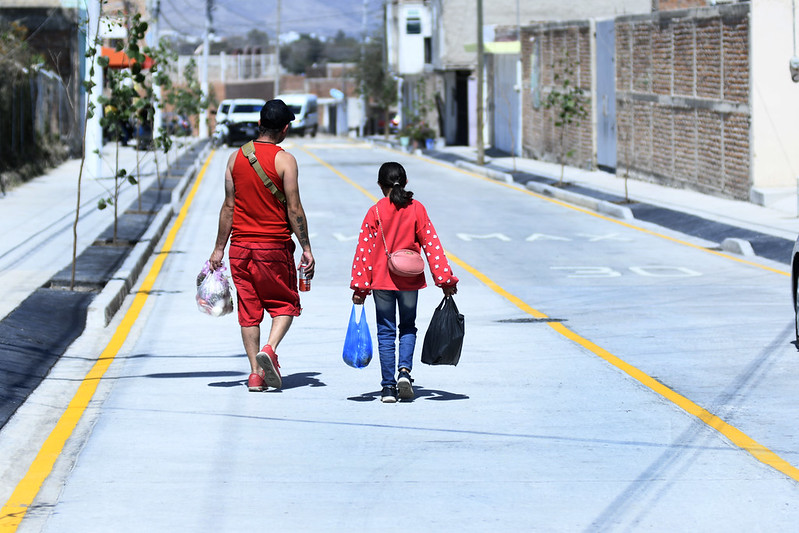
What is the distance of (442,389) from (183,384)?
1.87 m

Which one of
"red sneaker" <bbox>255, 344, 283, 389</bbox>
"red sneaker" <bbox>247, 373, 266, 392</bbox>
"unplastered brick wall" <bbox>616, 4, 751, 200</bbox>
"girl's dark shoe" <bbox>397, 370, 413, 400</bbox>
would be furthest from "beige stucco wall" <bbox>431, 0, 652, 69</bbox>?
"girl's dark shoe" <bbox>397, 370, 413, 400</bbox>

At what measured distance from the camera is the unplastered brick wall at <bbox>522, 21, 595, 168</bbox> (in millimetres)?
40250

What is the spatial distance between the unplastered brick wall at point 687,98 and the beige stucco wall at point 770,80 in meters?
0.28

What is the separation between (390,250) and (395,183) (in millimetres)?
442

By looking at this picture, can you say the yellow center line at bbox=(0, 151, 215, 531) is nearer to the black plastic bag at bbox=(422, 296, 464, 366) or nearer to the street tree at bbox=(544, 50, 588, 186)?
the black plastic bag at bbox=(422, 296, 464, 366)

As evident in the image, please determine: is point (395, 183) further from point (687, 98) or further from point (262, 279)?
point (687, 98)

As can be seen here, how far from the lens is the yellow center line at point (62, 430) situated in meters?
6.86

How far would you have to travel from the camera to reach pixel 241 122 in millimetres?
59625

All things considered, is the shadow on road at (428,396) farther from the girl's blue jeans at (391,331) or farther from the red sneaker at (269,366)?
the red sneaker at (269,366)

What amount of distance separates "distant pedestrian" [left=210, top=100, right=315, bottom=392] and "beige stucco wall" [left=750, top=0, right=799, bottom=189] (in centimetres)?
1832

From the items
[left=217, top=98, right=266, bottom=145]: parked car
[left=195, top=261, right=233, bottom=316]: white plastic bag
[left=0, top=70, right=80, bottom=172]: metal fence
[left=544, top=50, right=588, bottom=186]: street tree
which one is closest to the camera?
[left=195, top=261, right=233, bottom=316]: white plastic bag

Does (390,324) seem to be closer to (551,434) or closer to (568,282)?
(551,434)

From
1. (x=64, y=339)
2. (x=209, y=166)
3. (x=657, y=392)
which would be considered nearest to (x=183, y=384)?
(x=64, y=339)

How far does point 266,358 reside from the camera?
9570 mm
